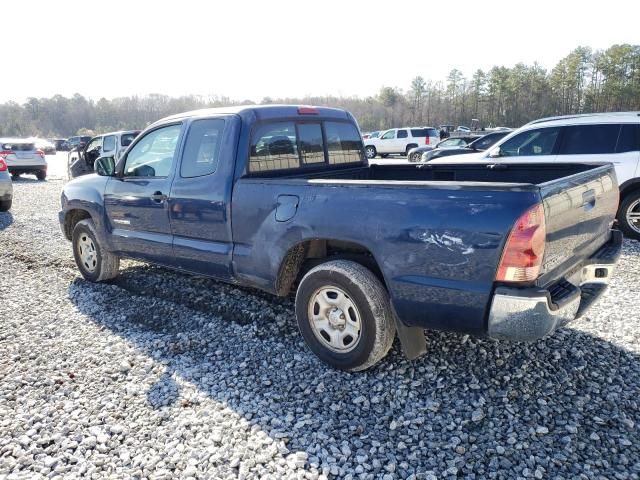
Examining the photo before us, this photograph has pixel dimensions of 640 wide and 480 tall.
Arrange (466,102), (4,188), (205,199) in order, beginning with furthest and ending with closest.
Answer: (466,102) → (4,188) → (205,199)

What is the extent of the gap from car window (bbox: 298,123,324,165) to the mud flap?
1908mm

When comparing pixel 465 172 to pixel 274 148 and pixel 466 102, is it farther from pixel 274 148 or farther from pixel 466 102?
pixel 466 102

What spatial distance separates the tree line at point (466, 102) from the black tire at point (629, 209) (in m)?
63.7

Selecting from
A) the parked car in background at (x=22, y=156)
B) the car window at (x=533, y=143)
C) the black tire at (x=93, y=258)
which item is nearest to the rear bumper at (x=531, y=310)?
the black tire at (x=93, y=258)

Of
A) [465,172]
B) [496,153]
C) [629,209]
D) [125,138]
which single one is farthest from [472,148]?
[125,138]

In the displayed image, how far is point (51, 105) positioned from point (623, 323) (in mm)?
124564

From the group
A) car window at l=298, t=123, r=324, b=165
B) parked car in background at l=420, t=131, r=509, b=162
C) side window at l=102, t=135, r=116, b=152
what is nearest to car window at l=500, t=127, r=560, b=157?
car window at l=298, t=123, r=324, b=165

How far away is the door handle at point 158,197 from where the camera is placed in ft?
14.5

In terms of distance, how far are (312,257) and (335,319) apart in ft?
1.81

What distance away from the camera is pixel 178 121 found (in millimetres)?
4434

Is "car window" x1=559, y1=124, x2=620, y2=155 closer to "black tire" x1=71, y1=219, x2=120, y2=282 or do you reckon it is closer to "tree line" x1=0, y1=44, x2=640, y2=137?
"black tire" x1=71, y1=219, x2=120, y2=282

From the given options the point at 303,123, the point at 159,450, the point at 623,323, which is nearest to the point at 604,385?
the point at 623,323

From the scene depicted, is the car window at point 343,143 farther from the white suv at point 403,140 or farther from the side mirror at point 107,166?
the white suv at point 403,140

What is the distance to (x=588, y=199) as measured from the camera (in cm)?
315
